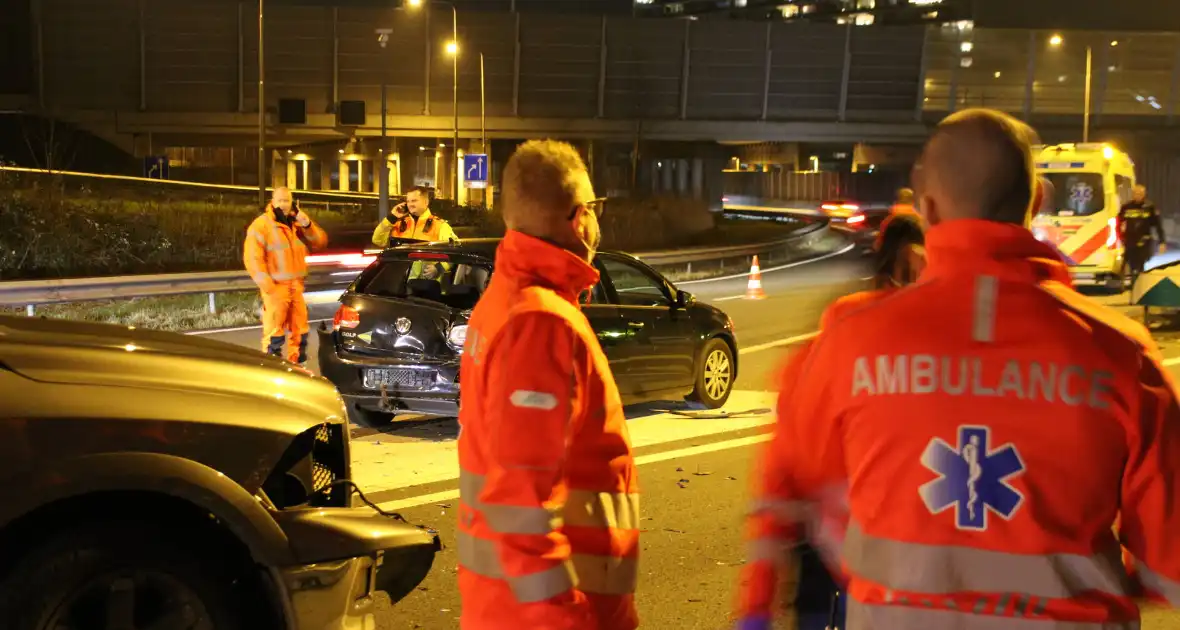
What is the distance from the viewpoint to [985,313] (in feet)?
6.73

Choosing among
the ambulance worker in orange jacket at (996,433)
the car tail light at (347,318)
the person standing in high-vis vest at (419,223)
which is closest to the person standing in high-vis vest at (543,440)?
the ambulance worker in orange jacket at (996,433)

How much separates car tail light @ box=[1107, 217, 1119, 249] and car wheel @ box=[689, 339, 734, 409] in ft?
42.8

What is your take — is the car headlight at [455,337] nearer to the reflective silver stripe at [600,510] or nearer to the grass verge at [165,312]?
the reflective silver stripe at [600,510]

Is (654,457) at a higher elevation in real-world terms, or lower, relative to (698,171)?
lower

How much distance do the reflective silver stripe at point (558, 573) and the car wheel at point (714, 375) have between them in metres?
8.06

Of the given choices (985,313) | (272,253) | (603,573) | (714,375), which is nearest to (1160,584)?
(985,313)


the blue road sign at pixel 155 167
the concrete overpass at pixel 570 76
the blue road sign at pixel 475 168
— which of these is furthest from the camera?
the concrete overpass at pixel 570 76

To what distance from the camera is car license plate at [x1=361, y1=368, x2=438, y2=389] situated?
9.12 m

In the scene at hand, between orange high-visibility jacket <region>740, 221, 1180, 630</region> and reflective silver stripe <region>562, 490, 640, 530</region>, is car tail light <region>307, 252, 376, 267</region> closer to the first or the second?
reflective silver stripe <region>562, 490, 640, 530</region>

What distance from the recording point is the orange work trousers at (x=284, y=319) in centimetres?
1130

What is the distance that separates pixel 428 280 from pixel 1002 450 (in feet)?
25.4

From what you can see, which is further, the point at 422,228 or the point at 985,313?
the point at 422,228

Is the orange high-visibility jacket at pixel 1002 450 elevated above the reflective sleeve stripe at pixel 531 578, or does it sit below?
above

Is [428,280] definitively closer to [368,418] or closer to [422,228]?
[368,418]
